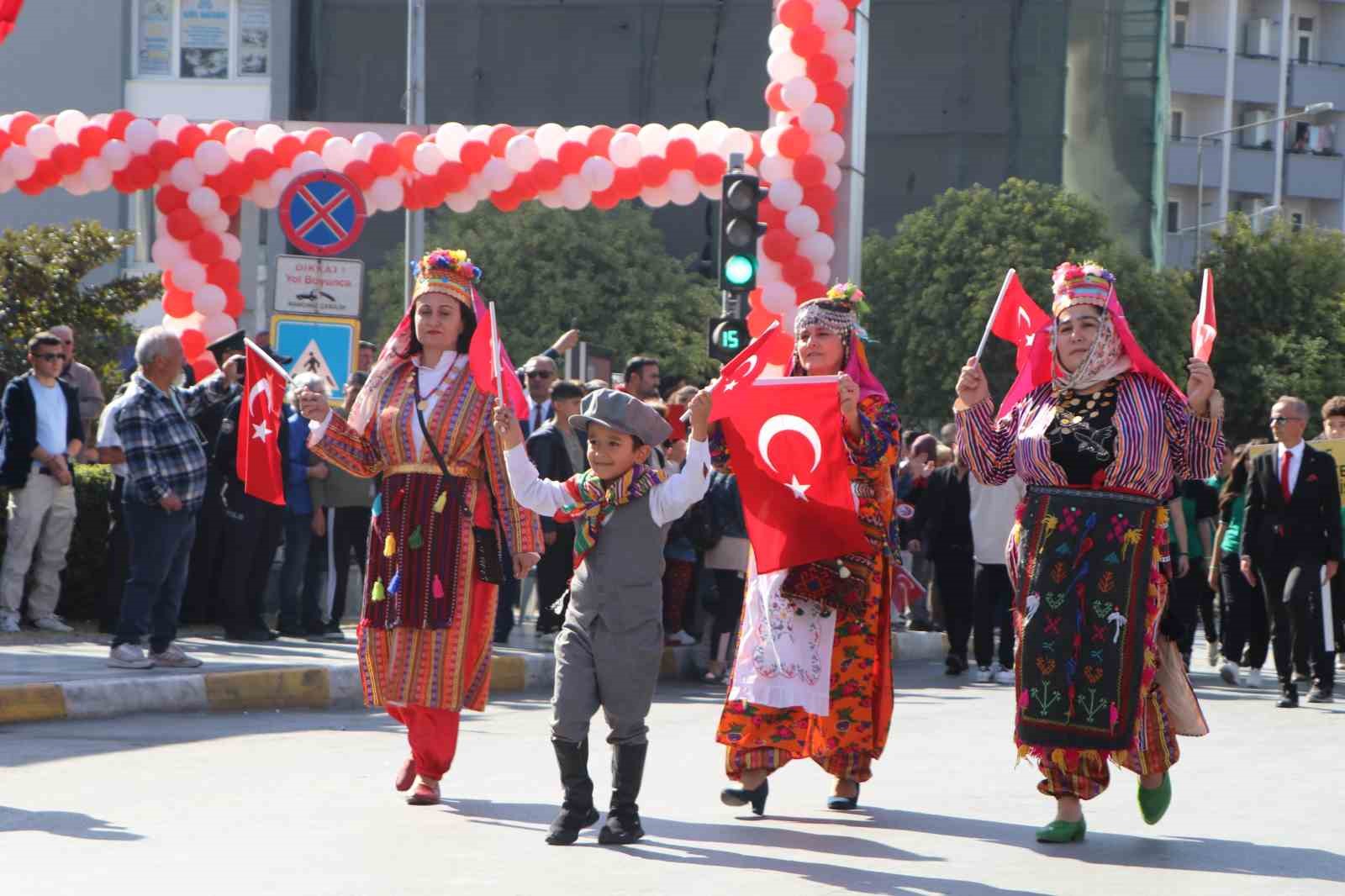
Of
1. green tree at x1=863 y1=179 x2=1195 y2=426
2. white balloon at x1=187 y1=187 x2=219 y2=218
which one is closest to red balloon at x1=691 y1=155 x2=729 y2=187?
white balloon at x1=187 y1=187 x2=219 y2=218

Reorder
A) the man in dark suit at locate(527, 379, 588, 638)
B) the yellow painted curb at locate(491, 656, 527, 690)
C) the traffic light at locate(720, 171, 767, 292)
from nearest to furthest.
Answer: the yellow painted curb at locate(491, 656, 527, 690), the man in dark suit at locate(527, 379, 588, 638), the traffic light at locate(720, 171, 767, 292)

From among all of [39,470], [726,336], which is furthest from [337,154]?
[39,470]

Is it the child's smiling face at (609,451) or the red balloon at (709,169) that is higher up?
the red balloon at (709,169)

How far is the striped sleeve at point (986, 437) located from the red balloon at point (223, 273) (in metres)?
11.9

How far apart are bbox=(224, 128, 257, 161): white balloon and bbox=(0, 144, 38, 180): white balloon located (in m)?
1.64

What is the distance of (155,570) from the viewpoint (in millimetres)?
11195

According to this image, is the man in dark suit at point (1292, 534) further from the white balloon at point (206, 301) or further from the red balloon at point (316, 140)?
the white balloon at point (206, 301)

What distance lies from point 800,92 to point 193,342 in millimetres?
5556

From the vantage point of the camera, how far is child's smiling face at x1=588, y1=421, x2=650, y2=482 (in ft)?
23.6

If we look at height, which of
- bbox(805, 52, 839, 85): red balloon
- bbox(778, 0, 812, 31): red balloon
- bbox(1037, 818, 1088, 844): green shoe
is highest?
bbox(778, 0, 812, 31): red balloon

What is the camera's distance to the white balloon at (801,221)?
674 inches

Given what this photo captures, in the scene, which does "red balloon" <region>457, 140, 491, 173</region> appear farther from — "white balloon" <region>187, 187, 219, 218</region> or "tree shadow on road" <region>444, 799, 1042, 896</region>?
"tree shadow on road" <region>444, 799, 1042, 896</region>

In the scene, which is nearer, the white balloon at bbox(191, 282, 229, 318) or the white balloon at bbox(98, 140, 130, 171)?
the white balloon at bbox(98, 140, 130, 171)

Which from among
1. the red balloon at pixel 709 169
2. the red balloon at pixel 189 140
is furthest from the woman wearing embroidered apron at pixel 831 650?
the red balloon at pixel 189 140
